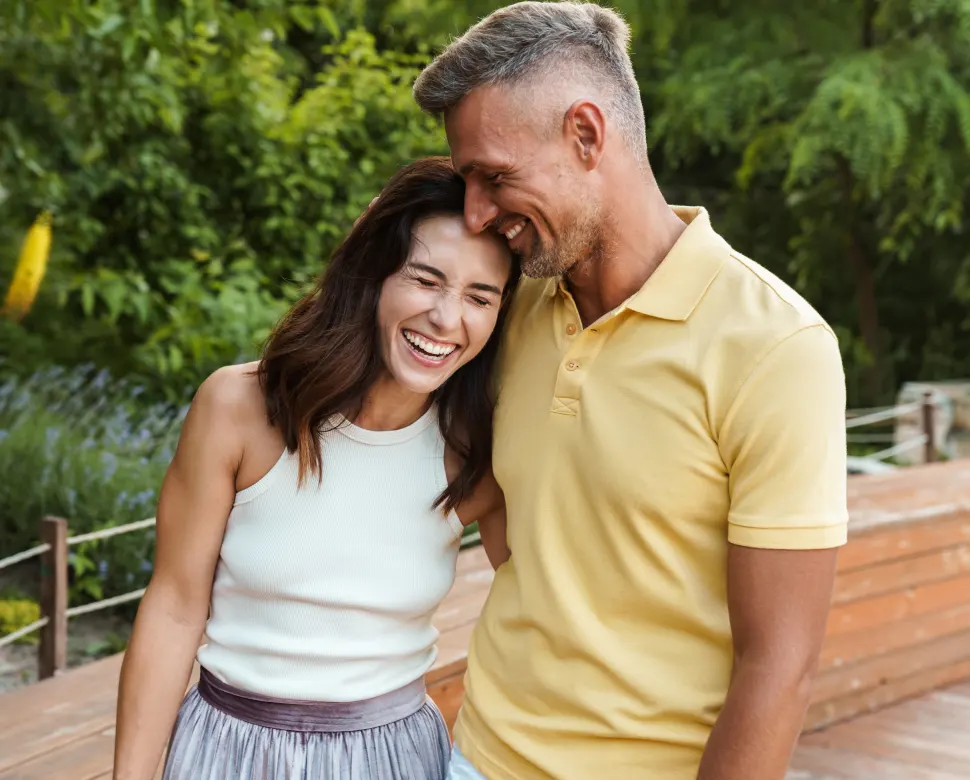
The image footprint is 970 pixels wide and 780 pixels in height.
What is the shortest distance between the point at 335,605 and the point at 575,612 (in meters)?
0.38

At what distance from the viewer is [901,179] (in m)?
8.34

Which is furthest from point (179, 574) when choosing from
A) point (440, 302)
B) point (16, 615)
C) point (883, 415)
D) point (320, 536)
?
point (883, 415)

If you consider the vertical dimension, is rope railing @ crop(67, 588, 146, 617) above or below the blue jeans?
below

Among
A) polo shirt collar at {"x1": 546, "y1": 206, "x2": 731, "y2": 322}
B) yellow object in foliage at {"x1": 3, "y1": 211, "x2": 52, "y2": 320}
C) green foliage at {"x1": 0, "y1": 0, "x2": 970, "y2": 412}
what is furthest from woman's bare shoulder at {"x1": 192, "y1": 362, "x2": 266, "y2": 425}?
yellow object in foliage at {"x1": 3, "y1": 211, "x2": 52, "y2": 320}

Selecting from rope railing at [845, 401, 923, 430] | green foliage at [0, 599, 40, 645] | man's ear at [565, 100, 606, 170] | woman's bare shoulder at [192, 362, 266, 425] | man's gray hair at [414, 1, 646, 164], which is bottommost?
green foliage at [0, 599, 40, 645]

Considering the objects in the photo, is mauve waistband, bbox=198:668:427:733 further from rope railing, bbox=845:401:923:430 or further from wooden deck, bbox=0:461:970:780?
rope railing, bbox=845:401:923:430

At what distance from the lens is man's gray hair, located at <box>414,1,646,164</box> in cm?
173

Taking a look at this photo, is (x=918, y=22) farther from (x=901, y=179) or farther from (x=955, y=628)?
(x=955, y=628)

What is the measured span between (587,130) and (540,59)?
4.7 inches

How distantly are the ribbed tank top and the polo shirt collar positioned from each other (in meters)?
0.50

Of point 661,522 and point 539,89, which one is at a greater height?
point 539,89

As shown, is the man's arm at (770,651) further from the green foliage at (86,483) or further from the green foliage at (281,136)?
the green foliage at (86,483)

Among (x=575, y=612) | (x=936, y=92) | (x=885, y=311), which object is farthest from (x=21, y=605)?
(x=885, y=311)

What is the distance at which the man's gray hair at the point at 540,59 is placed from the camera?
1.73m
